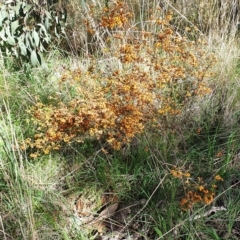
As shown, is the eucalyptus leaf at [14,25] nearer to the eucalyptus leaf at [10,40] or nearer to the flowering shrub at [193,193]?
the eucalyptus leaf at [10,40]

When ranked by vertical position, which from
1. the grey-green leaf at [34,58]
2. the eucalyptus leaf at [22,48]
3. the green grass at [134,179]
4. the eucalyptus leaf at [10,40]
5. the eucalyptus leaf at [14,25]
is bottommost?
the green grass at [134,179]

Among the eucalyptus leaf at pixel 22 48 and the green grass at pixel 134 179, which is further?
the eucalyptus leaf at pixel 22 48

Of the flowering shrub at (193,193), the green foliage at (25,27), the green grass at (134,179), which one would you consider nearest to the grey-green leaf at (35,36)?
the green foliage at (25,27)

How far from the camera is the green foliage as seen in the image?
7.68ft

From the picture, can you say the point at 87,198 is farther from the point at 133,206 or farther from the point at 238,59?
the point at 238,59

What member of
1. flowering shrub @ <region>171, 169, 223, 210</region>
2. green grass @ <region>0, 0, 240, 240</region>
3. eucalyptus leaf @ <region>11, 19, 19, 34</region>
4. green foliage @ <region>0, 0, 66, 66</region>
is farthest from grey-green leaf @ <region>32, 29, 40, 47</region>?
flowering shrub @ <region>171, 169, 223, 210</region>

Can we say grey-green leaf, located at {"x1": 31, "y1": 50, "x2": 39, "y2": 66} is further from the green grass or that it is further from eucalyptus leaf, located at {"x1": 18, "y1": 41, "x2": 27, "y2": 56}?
the green grass

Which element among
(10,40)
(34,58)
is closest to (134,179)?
(34,58)

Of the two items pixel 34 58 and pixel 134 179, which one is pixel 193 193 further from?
pixel 34 58

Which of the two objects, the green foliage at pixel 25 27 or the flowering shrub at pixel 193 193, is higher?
the green foliage at pixel 25 27

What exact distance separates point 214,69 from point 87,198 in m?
1.23

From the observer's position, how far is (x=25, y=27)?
2.38 metres

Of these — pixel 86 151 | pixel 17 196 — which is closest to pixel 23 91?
pixel 86 151

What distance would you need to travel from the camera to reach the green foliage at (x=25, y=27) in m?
2.34
